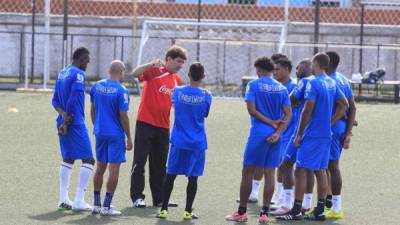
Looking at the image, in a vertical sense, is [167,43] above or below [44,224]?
above

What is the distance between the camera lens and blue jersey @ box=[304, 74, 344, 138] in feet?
34.8

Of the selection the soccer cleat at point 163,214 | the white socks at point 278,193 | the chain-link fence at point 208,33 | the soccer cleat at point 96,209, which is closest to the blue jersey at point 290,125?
the white socks at point 278,193

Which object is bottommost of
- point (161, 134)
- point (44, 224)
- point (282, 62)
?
point (44, 224)

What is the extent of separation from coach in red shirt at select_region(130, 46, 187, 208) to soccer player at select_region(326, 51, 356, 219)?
1.72m

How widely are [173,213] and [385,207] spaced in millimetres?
2493

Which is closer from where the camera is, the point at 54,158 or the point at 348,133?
the point at 348,133

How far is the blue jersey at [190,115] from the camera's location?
10.5 meters

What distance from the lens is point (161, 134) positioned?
11742 millimetres

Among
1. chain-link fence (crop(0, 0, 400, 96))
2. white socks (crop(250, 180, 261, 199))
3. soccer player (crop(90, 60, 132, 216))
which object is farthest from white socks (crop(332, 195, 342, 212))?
Result: chain-link fence (crop(0, 0, 400, 96))

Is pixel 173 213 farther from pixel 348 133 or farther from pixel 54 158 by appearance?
pixel 54 158

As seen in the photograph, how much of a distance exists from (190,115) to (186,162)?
511mm

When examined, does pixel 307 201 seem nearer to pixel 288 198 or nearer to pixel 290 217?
pixel 288 198

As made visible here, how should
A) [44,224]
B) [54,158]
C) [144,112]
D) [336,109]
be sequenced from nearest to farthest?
[44,224], [336,109], [144,112], [54,158]

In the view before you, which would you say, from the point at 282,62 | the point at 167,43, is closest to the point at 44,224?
the point at 282,62
